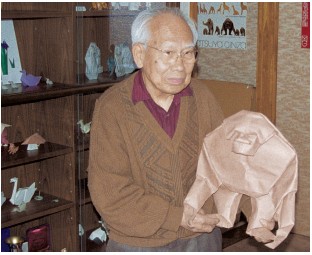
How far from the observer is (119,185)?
1805mm

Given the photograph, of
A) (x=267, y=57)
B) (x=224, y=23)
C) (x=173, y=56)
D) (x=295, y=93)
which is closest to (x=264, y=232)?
(x=173, y=56)

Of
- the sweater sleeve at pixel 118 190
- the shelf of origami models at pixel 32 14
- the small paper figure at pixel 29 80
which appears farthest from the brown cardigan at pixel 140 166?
the small paper figure at pixel 29 80

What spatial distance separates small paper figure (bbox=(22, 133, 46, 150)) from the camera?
133 inches

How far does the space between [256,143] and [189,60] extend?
0.29 metres

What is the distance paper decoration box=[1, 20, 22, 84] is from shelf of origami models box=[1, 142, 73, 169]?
36cm

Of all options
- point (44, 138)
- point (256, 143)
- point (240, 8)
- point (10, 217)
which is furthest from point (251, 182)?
point (240, 8)

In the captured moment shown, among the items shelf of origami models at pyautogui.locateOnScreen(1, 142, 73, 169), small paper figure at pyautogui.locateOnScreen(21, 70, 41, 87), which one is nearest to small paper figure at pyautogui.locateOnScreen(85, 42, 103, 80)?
small paper figure at pyautogui.locateOnScreen(21, 70, 41, 87)

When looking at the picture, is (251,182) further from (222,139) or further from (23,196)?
(23,196)

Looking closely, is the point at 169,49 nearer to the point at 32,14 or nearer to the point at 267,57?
the point at 32,14

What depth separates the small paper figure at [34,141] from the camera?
3.37 metres

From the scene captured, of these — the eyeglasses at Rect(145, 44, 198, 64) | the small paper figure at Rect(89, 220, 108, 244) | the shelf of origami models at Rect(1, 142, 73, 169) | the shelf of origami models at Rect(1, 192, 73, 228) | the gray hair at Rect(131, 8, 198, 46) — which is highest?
the gray hair at Rect(131, 8, 198, 46)

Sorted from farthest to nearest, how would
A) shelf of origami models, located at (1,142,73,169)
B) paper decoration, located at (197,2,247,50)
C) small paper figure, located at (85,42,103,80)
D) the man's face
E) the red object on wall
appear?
paper decoration, located at (197,2,247,50), the red object on wall, small paper figure, located at (85,42,103,80), shelf of origami models, located at (1,142,73,169), the man's face

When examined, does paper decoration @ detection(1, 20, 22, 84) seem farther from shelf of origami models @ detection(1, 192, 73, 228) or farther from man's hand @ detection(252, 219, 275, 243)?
man's hand @ detection(252, 219, 275, 243)

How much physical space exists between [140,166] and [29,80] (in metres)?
1.60
